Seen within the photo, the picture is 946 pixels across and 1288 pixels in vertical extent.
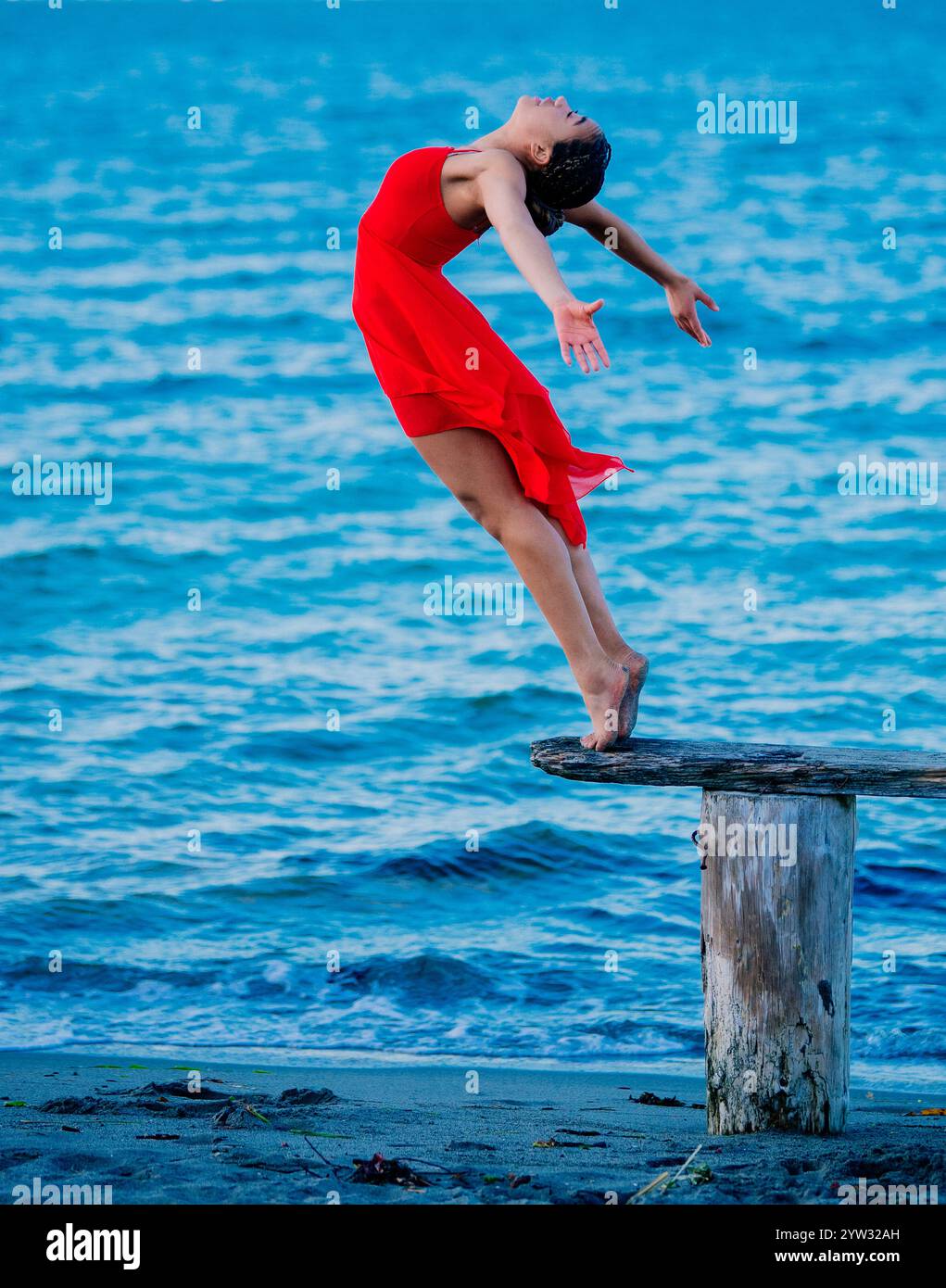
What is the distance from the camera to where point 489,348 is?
12.2ft

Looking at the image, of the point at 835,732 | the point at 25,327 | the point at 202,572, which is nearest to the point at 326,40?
the point at 25,327

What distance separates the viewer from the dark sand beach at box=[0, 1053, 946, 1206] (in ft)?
10.1

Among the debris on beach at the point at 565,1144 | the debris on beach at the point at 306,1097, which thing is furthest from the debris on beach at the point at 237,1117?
the debris on beach at the point at 565,1144

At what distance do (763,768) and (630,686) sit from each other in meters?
0.47

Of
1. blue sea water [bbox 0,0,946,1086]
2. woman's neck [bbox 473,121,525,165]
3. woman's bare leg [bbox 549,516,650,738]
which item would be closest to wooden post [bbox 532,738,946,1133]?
woman's bare leg [bbox 549,516,650,738]

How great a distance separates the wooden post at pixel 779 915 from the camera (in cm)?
358

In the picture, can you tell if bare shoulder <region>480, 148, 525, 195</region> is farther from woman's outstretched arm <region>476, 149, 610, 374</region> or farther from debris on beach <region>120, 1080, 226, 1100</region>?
debris on beach <region>120, 1080, 226, 1100</region>

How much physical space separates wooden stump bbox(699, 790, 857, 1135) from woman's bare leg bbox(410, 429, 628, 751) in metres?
0.42

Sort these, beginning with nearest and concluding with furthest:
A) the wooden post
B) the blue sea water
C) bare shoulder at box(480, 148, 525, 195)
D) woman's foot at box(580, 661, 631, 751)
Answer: bare shoulder at box(480, 148, 525, 195), the wooden post, woman's foot at box(580, 661, 631, 751), the blue sea water

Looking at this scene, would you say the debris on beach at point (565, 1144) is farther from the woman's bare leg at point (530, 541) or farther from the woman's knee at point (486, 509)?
the woman's knee at point (486, 509)

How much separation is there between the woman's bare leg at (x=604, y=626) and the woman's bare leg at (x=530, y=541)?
3.0 inches

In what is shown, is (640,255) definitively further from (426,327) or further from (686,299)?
(426,327)

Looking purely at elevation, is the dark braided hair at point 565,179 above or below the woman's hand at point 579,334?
above

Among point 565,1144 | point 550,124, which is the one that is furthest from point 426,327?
point 565,1144
